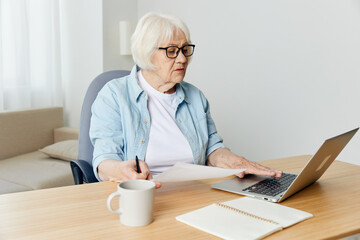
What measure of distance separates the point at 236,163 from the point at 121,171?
1.48ft

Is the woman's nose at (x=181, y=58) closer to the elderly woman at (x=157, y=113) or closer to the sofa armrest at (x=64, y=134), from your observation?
the elderly woman at (x=157, y=113)

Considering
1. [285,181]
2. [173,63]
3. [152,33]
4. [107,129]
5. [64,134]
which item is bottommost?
[64,134]

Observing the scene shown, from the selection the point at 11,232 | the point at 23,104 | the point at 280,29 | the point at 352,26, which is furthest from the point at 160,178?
the point at 23,104

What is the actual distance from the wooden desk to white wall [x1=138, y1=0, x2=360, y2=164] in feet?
3.86

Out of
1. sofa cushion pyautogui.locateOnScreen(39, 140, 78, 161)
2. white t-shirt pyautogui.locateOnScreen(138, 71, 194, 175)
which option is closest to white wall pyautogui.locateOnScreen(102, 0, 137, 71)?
sofa cushion pyautogui.locateOnScreen(39, 140, 78, 161)

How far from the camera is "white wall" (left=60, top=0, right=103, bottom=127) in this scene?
3543mm

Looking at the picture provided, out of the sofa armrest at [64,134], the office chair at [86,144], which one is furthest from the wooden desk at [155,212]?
the sofa armrest at [64,134]

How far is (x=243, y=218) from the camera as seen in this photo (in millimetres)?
951

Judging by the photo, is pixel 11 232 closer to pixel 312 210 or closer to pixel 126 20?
pixel 312 210

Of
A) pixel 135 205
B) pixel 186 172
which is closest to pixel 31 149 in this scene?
pixel 186 172

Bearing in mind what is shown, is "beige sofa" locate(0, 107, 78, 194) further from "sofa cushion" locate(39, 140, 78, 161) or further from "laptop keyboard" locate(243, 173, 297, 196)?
"laptop keyboard" locate(243, 173, 297, 196)

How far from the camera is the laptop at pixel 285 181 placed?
1093 millimetres

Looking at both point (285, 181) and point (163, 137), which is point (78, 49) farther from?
point (285, 181)

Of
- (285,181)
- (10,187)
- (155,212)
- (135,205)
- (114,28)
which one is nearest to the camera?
(135,205)
